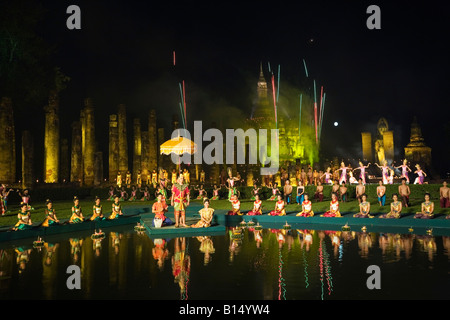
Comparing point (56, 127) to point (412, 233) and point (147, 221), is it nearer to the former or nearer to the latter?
point (147, 221)

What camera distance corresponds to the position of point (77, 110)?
50.2 meters

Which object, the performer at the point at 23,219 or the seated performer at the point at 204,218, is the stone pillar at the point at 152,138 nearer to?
the seated performer at the point at 204,218

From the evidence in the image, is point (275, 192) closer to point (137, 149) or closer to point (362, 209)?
point (362, 209)

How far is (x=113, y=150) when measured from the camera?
38781 mm

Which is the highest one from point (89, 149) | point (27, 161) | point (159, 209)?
point (89, 149)

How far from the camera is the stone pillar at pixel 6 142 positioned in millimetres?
27766

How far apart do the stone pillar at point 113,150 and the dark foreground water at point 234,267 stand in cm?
2381

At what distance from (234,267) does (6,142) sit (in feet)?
73.9

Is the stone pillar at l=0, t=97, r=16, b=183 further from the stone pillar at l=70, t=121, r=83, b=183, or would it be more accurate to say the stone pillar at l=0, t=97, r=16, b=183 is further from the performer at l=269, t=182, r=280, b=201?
the performer at l=269, t=182, r=280, b=201

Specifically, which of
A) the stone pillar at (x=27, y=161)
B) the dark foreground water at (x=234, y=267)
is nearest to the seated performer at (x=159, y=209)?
the dark foreground water at (x=234, y=267)

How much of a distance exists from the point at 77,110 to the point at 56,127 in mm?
17566

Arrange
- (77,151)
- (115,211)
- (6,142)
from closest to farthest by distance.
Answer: (115,211) < (6,142) < (77,151)

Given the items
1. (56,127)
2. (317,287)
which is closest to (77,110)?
(56,127)

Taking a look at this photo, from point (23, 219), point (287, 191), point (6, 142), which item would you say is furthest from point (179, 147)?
point (23, 219)
